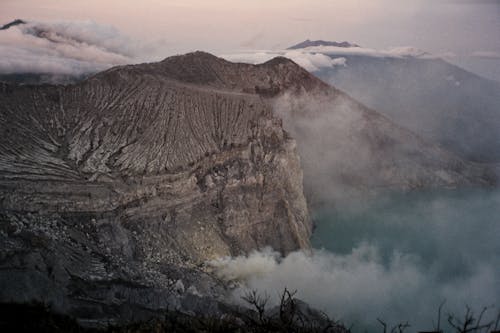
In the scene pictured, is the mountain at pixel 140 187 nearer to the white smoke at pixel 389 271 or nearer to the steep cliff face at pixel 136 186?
the steep cliff face at pixel 136 186

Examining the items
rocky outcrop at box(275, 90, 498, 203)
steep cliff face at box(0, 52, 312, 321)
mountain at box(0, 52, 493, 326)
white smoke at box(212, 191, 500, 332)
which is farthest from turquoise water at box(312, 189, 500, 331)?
mountain at box(0, 52, 493, 326)

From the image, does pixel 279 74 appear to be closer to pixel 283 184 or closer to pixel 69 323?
pixel 283 184

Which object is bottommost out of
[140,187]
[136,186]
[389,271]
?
[389,271]

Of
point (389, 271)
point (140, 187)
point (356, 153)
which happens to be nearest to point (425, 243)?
point (389, 271)

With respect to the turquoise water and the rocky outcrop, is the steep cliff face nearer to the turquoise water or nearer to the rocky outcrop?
the turquoise water

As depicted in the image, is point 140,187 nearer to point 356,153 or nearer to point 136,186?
point 136,186

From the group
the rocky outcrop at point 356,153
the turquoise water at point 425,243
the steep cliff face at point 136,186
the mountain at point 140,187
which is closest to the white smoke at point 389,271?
the turquoise water at point 425,243

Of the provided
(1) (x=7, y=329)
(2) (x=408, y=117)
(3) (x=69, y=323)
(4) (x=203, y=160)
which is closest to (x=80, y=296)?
(3) (x=69, y=323)
